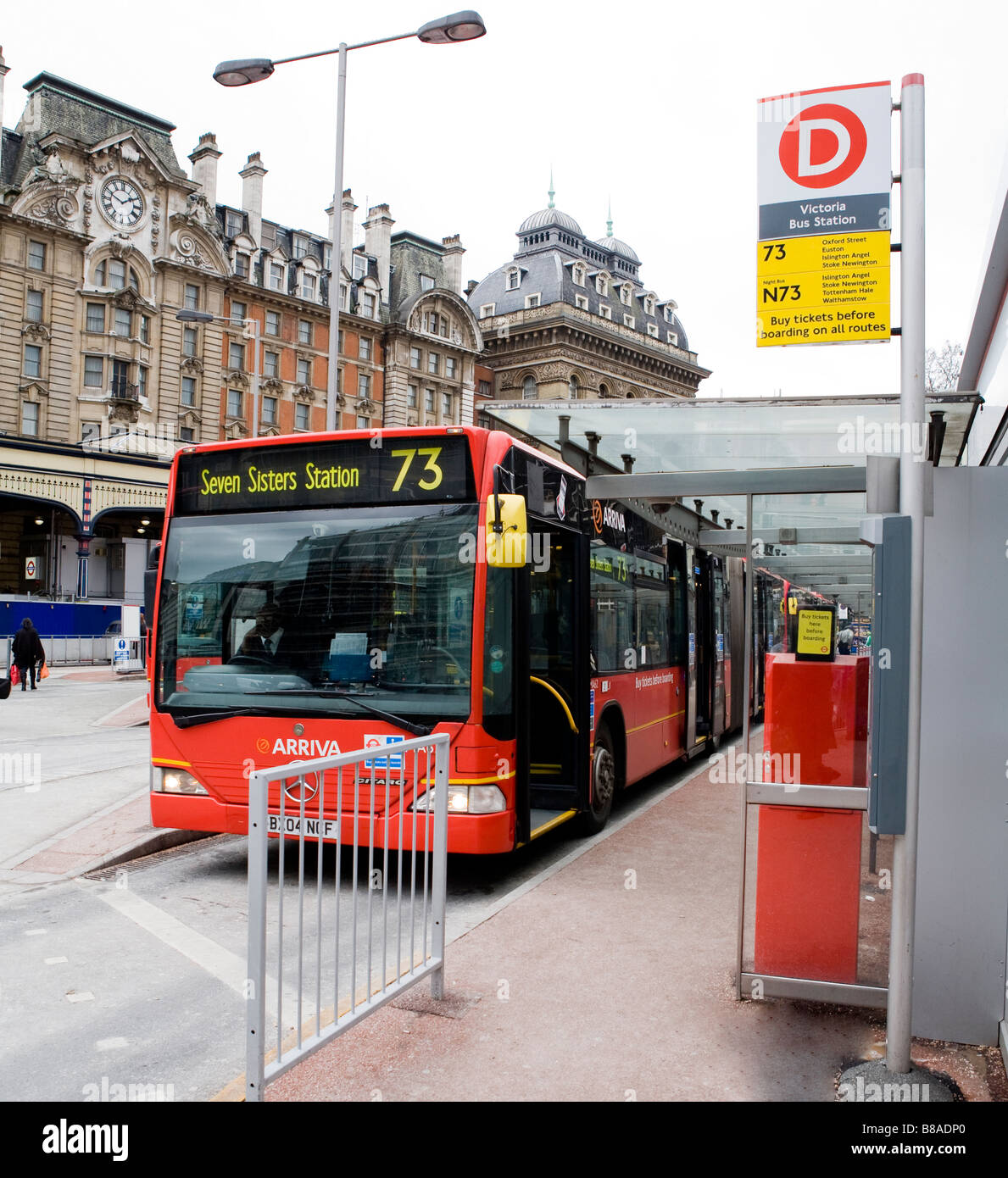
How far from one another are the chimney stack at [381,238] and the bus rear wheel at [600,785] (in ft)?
194

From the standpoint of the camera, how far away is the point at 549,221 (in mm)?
81188

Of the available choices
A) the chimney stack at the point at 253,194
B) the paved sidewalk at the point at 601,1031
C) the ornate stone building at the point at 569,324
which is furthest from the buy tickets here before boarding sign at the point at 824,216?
the ornate stone building at the point at 569,324

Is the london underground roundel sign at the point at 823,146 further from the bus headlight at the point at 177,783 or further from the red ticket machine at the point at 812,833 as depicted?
the bus headlight at the point at 177,783

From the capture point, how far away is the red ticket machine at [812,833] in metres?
4.89

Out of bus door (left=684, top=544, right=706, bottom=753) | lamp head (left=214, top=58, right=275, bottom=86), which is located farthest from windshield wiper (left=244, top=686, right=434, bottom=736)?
lamp head (left=214, top=58, right=275, bottom=86)

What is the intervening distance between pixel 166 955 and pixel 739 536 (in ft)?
25.1

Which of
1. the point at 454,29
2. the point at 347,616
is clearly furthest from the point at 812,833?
the point at 454,29

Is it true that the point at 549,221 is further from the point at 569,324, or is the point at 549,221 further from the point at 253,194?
the point at 253,194

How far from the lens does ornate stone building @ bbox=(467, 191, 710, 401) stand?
7506 centimetres

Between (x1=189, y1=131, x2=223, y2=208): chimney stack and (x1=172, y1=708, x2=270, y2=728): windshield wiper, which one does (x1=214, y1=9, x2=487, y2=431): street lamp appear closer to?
(x1=172, y1=708, x2=270, y2=728): windshield wiper

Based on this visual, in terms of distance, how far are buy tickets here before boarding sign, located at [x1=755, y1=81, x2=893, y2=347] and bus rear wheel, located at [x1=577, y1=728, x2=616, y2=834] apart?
197 inches

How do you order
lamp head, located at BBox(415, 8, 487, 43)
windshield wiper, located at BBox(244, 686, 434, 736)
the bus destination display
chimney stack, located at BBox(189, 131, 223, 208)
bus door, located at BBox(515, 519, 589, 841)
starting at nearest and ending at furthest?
windshield wiper, located at BBox(244, 686, 434, 736) < the bus destination display < bus door, located at BBox(515, 519, 589, 841) < lamp head, located at BBox(415, 8, 487, 43) < chimney stack, located at BBox(189, 131, 223, 208)

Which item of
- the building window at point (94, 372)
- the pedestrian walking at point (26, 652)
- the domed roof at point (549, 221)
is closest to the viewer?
the pedestrian walking at point (26, 652)

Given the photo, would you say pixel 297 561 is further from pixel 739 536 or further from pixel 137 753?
pixel 137 753
